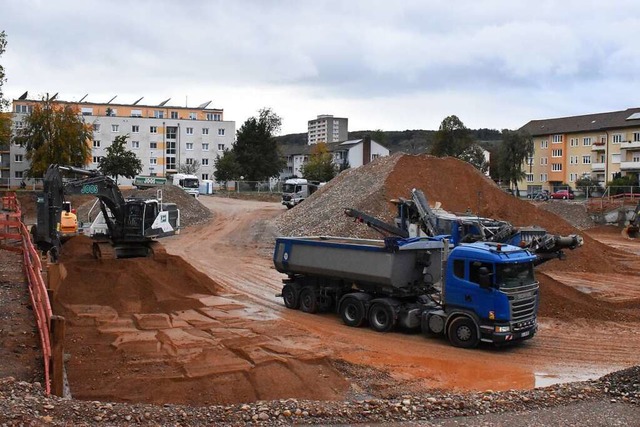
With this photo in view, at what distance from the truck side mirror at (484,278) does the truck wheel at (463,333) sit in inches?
39.5

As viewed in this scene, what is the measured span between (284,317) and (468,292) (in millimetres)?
5690

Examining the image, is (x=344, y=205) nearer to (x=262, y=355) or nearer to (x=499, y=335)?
(x=499, y=335)

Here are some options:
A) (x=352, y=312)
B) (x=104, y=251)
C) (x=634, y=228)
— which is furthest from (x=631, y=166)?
(x=352, y=312)

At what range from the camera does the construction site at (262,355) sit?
373 inches

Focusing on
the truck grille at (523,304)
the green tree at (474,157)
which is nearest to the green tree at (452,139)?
the green tree at (474,157)

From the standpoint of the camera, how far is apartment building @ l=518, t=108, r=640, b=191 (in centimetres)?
7988

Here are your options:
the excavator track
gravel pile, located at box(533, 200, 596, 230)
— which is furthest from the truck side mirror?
gravel pile, located at box(533, 200, 596, 230)

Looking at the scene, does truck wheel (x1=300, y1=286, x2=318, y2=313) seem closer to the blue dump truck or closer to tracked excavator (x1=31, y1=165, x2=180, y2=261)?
the blue dump truck

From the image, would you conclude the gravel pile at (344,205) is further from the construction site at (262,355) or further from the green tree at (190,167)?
the green tree at (190,167)

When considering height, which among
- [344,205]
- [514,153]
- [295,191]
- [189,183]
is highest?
[514,153]

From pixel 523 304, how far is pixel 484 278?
1200 millimetres

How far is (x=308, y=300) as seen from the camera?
19.2m

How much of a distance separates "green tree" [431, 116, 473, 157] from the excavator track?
2428 inches

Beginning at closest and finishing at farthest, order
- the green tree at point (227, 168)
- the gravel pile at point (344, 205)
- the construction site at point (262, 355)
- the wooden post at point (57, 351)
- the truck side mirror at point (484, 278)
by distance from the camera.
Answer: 1. the construction site at point (262, 355)
2. the wooden post at point (57, 351)
3. the truck side mirror at point (484, 278)
4. the gravel pile at point (344, 205)
5. the green tree at point (227, 168)
